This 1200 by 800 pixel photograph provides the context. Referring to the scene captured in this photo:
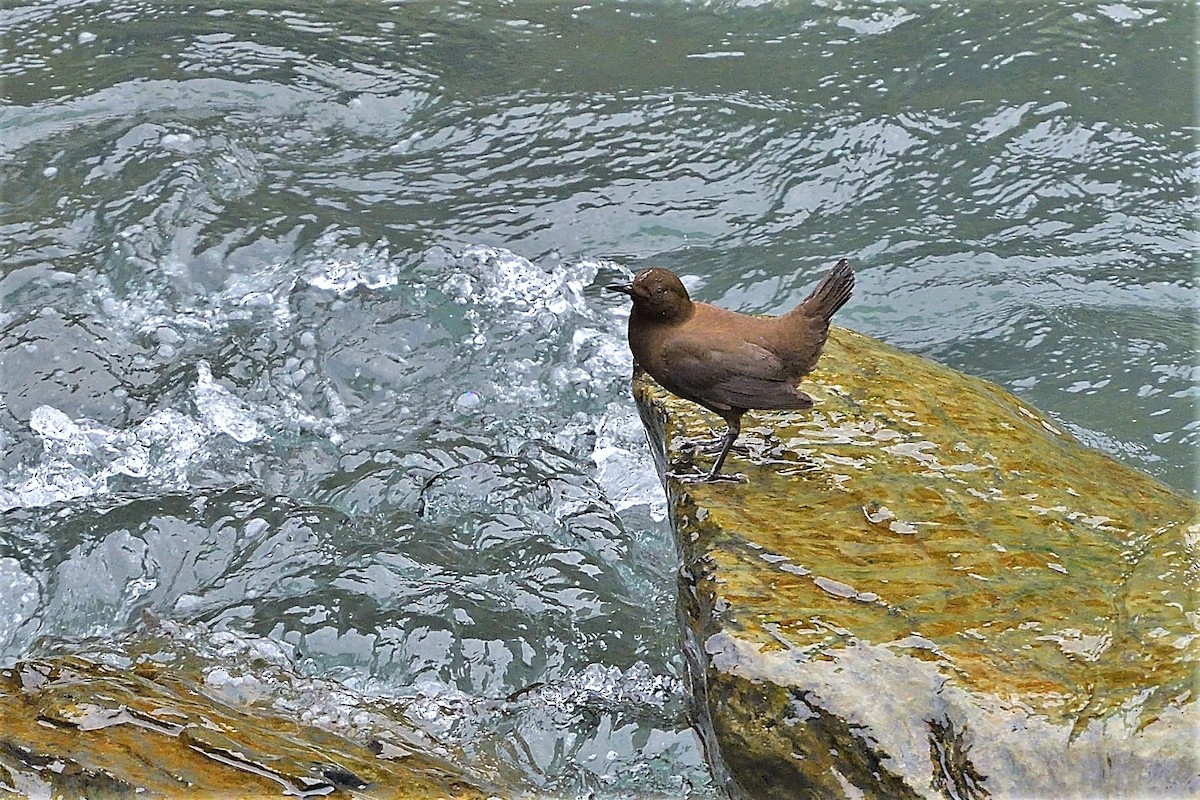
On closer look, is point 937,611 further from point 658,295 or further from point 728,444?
point 658,295

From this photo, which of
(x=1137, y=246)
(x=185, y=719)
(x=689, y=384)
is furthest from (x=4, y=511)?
(x=1137, y=246)

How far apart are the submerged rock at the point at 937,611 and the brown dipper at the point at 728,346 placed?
29 cm

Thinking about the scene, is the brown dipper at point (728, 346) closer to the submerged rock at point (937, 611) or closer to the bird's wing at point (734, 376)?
the bird's wing at point (734, 376)

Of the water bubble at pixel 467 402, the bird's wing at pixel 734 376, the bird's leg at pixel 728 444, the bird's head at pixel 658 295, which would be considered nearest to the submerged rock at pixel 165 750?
the bird's leg at pixel 728 444

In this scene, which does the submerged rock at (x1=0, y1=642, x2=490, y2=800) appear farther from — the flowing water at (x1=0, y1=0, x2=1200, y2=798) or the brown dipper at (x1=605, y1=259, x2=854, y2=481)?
the brown dipper at (x1=605, y1=259, x2=854, y2=481)

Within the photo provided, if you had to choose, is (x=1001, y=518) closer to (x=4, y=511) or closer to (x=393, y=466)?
(x=393, y=466)

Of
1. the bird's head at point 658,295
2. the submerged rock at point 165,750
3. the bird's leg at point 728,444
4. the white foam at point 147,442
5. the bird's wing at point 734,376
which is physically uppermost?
the bird's head at point 658,295

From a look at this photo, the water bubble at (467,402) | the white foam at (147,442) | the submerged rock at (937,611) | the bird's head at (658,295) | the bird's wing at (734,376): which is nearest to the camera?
the submerged rock at (937,611)

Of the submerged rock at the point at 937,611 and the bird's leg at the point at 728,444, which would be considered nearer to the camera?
the submerged rock at the point at 937,611

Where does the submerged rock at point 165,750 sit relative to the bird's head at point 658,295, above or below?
below

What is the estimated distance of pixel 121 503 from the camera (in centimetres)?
532

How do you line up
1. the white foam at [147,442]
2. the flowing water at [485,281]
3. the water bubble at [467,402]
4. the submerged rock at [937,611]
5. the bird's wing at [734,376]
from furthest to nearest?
the water bubble at [467,402] < the white foam at [147,442] < the flowing water at [485,281] < the bird's wing at [734,376] < the submerged rock at [937,611]

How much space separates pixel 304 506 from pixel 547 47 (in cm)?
518

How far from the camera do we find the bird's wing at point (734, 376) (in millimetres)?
3938
